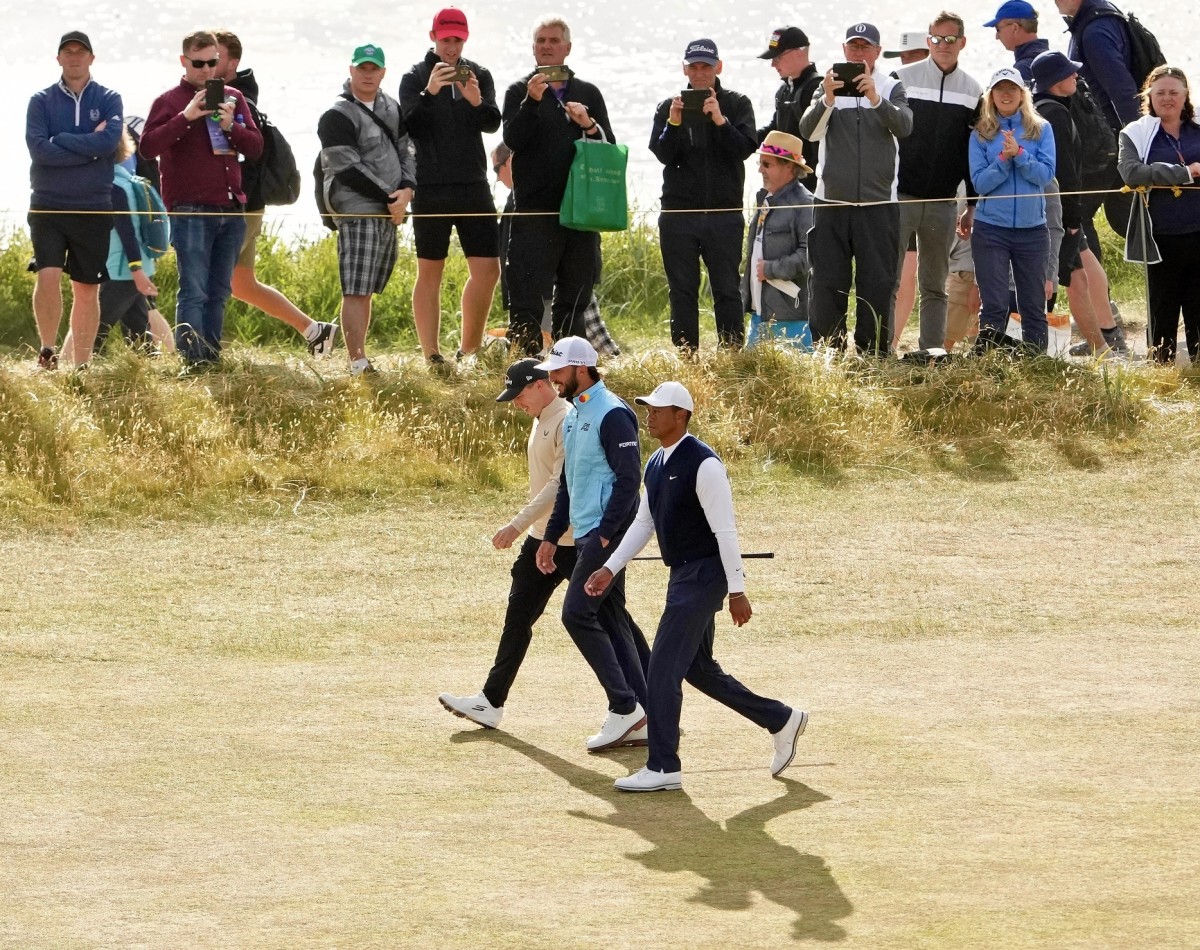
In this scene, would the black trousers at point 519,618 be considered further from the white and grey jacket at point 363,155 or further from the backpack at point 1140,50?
the backpack at point 1140,50

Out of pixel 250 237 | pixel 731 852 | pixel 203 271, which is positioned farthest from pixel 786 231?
pixel 731 852

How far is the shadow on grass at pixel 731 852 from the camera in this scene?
6926 mm

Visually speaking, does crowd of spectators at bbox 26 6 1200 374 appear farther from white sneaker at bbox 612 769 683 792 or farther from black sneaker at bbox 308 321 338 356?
white sneaker at bbox 612 769 683 792

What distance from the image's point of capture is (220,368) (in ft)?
49.9

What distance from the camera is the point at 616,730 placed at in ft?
30.0

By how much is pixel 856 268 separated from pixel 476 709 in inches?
271

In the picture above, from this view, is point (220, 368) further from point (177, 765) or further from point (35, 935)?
point (35, 935)

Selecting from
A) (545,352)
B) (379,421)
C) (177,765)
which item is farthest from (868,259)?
(177,765)

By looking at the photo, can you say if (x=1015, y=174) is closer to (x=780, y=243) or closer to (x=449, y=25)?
(x=780, y=243)

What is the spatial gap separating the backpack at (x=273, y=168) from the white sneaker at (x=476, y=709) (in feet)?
21.6

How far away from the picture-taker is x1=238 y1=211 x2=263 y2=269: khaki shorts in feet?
50.1

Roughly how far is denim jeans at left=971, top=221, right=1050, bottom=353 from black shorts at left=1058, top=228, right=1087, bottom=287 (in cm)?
87

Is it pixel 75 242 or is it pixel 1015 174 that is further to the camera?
pixel 1015 174

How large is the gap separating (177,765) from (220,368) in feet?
22.6
